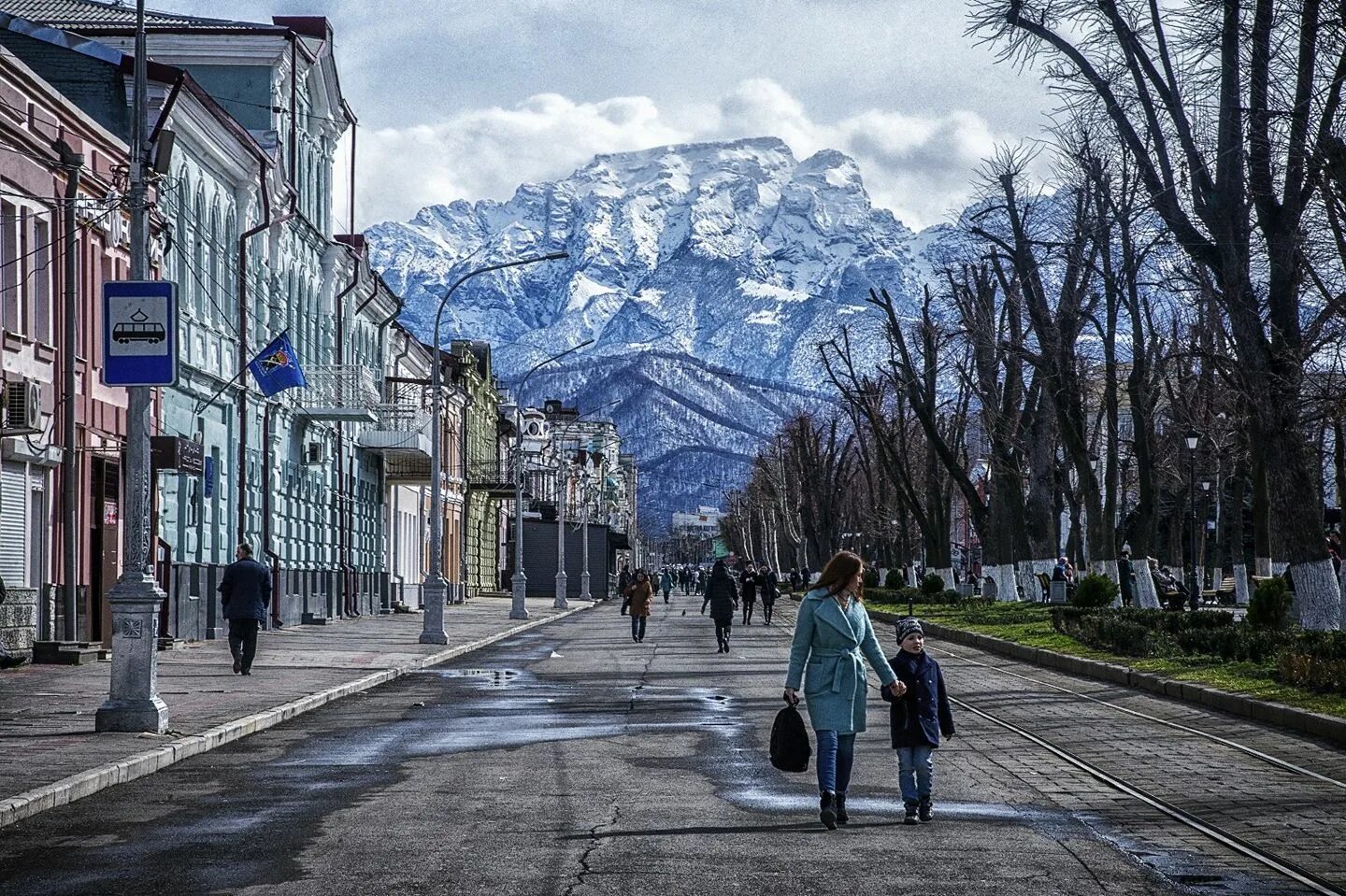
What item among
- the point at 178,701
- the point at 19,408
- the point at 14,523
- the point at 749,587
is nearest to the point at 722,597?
the point at 14,523

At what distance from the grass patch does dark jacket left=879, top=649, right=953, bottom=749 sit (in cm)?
710

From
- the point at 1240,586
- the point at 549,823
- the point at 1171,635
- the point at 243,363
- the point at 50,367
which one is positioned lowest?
the point at 549,823

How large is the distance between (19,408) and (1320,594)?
17.1 m

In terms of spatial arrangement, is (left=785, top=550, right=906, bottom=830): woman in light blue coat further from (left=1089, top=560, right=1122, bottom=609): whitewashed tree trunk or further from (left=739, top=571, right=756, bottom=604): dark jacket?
(left=739, top=571, right=756, bottom=604): dark jacket

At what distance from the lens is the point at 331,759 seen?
577 inches

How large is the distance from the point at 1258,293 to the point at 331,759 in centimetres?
2314

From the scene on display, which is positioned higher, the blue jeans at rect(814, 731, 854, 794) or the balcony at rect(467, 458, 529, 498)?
the balcony at rect(467, 458, 529, 498)

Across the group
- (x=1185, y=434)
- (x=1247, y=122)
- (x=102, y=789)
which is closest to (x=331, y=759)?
(x=102, y=789)

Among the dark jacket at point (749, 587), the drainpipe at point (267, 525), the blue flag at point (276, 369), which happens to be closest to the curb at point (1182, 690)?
the blue flag at point (276, 369)

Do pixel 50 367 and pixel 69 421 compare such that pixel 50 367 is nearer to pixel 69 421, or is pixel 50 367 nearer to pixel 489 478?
pixel 69 421

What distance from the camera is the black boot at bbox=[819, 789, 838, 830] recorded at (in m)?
10.7

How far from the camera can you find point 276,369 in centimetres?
3581

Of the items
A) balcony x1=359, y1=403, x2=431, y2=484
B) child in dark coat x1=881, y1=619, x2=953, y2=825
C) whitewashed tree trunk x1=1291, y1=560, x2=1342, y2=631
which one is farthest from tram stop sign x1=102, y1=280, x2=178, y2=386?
balcony x1=359, y1=403, x2=431, y2=484

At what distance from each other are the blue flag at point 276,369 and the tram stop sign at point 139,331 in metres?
18.9
